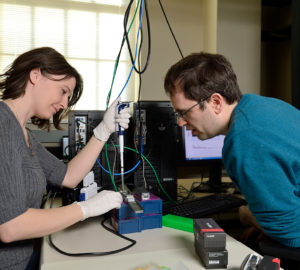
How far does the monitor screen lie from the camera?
1542 mm

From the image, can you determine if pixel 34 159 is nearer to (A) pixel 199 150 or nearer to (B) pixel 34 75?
(B) pixel 34 75

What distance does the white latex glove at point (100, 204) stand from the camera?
871mm

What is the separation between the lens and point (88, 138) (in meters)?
1.27

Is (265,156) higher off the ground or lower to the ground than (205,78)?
lower

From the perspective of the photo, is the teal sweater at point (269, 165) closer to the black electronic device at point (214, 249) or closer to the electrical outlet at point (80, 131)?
the black electronic device at point (214, 249)

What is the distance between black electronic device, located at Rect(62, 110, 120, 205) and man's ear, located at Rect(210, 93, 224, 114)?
0.49 metres

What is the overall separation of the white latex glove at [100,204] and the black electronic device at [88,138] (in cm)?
33

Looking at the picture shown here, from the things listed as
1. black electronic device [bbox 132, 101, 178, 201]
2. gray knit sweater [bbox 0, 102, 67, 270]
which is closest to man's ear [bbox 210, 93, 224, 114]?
black electronic device [bbox 132, 101, 178, 201]

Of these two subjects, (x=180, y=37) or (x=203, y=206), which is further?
(x=180, y=37)

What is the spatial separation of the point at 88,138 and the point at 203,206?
62cm

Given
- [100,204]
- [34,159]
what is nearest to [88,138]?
[34,159]

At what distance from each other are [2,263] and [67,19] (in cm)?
312

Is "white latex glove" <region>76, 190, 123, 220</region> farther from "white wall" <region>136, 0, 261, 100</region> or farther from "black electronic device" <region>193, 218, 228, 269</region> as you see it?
"white wall" <region>136, 0, 261, 100</region>

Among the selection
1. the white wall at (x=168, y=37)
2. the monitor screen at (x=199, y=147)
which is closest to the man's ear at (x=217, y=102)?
the monitor screen at (x=199, y=147)
